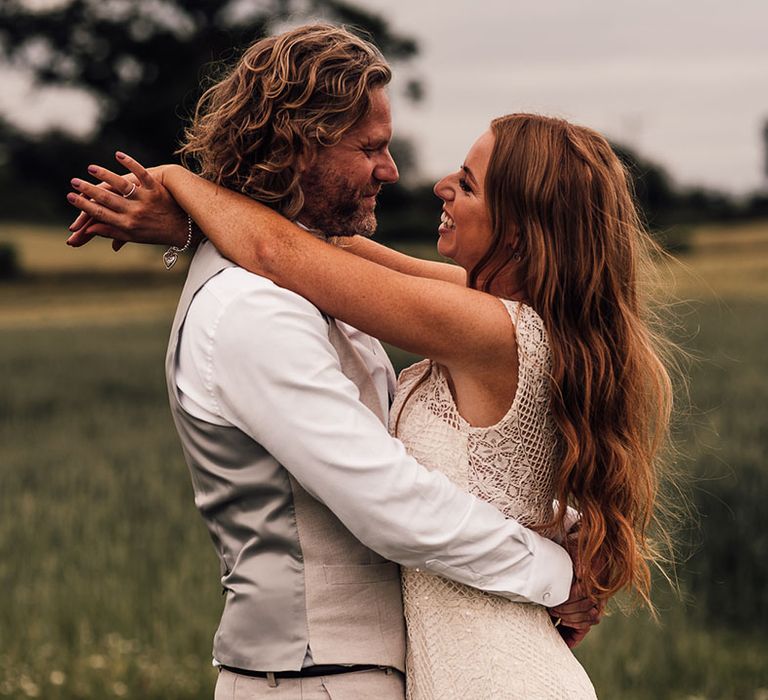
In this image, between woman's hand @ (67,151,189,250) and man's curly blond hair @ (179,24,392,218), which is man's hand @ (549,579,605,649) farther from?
woman's hand @ (67,151,189,250)

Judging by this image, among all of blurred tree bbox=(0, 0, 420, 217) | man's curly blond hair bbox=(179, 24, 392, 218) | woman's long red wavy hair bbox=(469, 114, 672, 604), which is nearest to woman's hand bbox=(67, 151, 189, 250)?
man's curly blond hair bbox=(179, 24, 392, 218)

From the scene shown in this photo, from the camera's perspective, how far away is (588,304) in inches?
103

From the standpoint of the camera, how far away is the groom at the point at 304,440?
7.71ft

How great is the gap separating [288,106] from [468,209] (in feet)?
1.57

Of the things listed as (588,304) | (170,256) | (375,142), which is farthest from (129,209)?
(588,304)

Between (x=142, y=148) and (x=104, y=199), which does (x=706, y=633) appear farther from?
(x=142, y=148)

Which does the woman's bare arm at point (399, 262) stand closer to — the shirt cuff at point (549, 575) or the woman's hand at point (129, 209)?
the woman's hand at point (129, 209)

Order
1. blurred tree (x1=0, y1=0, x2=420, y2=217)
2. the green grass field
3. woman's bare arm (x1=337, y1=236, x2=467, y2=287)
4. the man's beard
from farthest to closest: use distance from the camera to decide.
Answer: blurred tree (x1=0, y1=0, x2=420, y2=217) → the green grass field → woman's bare arm (x1=337, y1=236, x2=467, y2=287) → the man's beard

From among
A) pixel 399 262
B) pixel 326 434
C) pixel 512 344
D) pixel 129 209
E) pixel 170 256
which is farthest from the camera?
pixel 399 262

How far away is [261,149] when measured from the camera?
2.65 m

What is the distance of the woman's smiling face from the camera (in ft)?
8.93

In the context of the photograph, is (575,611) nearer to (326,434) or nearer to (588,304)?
(588,304)

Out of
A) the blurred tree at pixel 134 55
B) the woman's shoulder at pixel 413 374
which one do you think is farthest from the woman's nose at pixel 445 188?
the blurred tree at pixel 134 55

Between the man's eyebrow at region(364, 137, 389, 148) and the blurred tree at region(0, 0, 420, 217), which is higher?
the man's eyebrow at region(364, 137, 389, 148)
